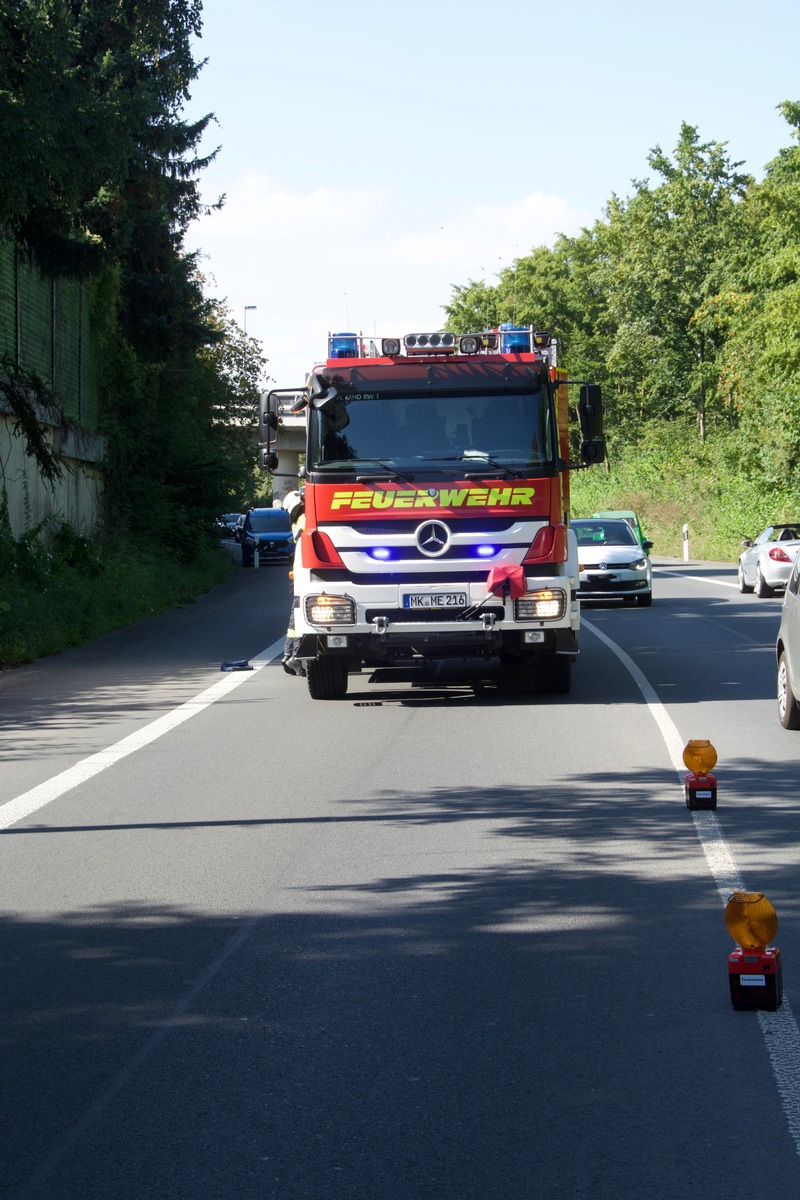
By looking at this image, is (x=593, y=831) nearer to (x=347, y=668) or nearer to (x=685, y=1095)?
(x=685, y=1095)

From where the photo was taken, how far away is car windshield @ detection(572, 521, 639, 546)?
91.3 feet

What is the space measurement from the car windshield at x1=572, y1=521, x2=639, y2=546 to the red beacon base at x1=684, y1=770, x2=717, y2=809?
19.3 metres

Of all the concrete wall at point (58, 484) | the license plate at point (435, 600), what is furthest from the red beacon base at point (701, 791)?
the concrete wall at point (58, 484)

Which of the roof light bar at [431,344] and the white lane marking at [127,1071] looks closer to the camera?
the white lane marking at [127,1071]

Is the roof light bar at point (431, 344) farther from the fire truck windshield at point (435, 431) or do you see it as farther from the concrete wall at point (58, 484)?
the concrete wall at point (58, 484)

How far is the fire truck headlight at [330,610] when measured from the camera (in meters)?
13.2

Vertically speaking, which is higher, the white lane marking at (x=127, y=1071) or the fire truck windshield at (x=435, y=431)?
the fire truck windshield at (x=435, y=431)

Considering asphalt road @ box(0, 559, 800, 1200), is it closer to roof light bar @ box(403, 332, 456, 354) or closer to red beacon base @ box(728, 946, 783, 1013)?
red beacon base @ box(728, 946, 783, 1013)

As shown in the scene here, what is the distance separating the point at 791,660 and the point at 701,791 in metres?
3.46

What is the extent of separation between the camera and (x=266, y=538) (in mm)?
49219

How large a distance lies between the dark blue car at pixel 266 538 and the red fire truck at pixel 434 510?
3517 cm

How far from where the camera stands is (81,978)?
5473 mm

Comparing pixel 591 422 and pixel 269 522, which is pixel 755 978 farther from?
pixel 269 522

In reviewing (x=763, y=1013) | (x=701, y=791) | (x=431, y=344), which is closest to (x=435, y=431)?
(x=431, y=344)
